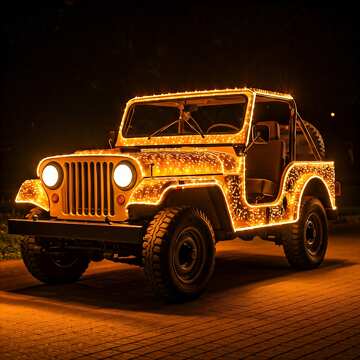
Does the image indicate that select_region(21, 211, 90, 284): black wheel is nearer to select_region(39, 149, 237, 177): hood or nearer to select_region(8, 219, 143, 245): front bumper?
select_region(8, 219, 143, 245): front bumper

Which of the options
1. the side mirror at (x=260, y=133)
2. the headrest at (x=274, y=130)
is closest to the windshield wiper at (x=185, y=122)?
the side mirror at (x=260, y=133)

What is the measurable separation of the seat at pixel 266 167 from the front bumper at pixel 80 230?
Result: 8.22 ft

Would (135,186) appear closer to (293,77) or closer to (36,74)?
(36,74)

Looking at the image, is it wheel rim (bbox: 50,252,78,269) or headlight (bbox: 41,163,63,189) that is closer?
headlight (bbox: 41,163,63,189)

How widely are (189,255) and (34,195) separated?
6.29ft

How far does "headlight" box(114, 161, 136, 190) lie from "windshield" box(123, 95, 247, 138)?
2011 mm

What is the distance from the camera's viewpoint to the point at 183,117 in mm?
10766

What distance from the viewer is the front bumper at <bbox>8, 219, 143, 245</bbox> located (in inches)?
321

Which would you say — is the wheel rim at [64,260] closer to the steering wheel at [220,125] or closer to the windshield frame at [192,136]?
the windshield frame at [192,136]

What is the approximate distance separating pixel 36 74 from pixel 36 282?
17842 millimetres

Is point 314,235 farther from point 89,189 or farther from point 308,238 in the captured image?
point 89,189

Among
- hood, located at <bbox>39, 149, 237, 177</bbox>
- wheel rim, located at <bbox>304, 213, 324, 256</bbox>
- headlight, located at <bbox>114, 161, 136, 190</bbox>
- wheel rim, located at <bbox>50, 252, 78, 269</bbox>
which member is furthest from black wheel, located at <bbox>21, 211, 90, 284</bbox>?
wheel rim, located at <bbox>304, 213, 324, 256</bbox>

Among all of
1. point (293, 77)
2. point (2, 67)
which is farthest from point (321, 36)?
point (2, 67)

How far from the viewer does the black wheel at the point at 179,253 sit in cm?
820
